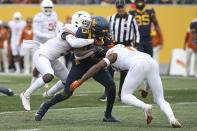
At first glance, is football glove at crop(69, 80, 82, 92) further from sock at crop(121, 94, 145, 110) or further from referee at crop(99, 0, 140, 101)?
referee at crop(99, 0, 140, 101)

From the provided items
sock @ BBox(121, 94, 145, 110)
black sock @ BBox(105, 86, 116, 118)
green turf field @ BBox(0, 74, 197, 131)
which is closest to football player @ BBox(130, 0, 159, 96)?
green turf field @ BBox(0, 74, 197, 131)

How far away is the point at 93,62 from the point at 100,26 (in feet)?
1.94

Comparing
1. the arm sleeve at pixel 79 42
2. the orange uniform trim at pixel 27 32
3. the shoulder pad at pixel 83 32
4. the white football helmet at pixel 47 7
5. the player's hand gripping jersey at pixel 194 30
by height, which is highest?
the shoulder pad at pixel 83 32

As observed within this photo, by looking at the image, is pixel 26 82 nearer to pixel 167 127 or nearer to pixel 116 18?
pixel 116 18

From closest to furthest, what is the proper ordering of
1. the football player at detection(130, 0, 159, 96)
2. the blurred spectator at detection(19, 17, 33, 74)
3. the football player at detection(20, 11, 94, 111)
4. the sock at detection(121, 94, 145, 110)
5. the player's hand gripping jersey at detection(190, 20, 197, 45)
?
A: the sock at detection(121, 94, 145, 110) < the football player at detection(20, 11, 94, 111) < the football player at detection(130, 0, 159, 96) < the player's hand gripping jersey at detection(190, 20, 197, 45) < the blurred spectator at detection(19, 17, 33, 74)

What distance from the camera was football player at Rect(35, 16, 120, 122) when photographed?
8.30 meters

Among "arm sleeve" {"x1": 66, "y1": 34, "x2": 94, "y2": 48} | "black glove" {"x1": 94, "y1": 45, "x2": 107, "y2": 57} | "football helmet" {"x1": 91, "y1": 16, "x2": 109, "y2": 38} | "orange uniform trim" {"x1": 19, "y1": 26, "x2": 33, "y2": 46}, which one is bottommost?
"orange uniform trim" {"x1": 19, "y1": 26, "x2": 33, "y2": 46}

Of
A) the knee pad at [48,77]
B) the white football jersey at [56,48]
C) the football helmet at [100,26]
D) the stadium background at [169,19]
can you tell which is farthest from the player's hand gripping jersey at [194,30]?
the football helmet at [100,26]

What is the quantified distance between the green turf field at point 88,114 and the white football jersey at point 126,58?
78cm

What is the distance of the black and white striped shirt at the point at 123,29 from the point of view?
11.7m

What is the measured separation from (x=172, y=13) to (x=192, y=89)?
10765 mm

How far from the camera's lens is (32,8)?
25031 mm

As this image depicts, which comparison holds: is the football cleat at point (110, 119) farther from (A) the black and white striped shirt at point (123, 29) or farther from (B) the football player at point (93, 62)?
(A) the black and white striped shirt at point (123, 29)

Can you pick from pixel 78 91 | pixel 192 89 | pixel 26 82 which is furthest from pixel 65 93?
pixel 26 82
